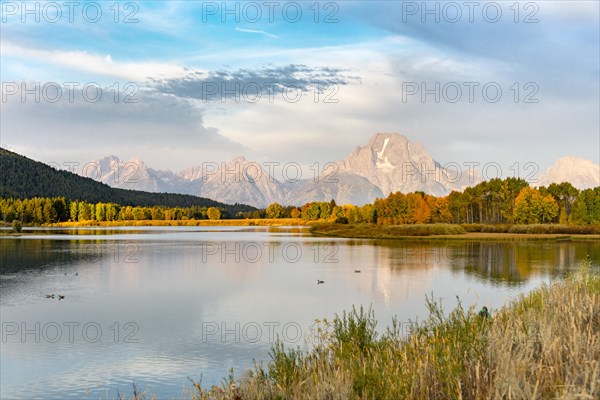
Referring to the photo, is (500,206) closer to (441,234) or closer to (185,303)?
(441,234)

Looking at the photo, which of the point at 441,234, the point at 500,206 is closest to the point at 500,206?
the point at 500,206

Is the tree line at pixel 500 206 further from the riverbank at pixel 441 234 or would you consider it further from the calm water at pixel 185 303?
the calm water at pixel 185 303

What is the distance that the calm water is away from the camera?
20780mm

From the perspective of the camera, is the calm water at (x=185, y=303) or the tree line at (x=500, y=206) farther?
the tree line at (x=500, y=206)

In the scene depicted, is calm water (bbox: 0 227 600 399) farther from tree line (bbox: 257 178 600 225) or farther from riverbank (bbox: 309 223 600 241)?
tree line (bbox: 257 178 600 225)

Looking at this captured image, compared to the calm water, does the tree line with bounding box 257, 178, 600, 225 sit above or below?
above

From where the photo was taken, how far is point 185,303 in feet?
119

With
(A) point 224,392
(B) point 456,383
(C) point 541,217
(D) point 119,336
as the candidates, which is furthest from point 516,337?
(C) point 541,217

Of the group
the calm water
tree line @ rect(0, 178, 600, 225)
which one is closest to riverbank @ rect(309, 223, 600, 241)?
tree line @ rect(0, 178, 600, 225)

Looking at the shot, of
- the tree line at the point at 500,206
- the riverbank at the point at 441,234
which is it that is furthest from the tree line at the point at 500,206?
the riverbank at the point at 441,234

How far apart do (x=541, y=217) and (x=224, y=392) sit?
153340 millimetres

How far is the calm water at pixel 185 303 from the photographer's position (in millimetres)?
20780

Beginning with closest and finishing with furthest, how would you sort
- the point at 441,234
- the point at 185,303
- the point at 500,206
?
the point at 185,303 → the point at 441,234 → the point at 500,206

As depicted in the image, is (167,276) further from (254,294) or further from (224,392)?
(224,392)
